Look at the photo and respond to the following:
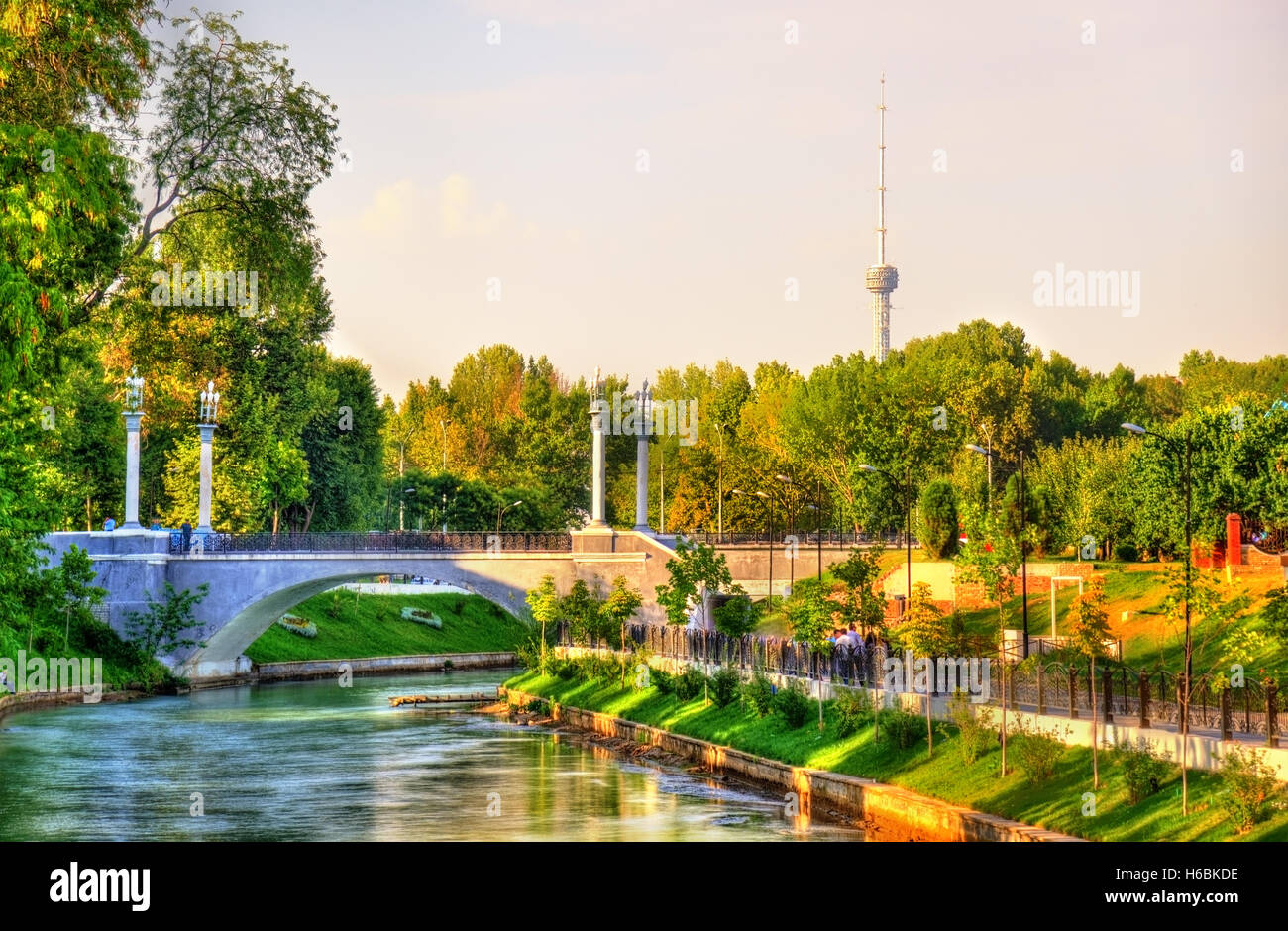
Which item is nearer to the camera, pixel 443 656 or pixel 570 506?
pixel 443 656

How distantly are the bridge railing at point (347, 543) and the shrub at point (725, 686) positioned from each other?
1048 inches

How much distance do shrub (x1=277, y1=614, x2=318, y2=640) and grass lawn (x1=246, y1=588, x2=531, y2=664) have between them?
34 cm

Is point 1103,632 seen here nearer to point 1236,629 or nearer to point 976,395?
point 1236,629

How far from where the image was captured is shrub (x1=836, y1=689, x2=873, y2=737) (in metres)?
34.0

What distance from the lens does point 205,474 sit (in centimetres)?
6706

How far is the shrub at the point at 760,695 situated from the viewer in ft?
129

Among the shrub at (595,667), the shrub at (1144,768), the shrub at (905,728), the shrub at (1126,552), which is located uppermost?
the shrub at (1126,552)

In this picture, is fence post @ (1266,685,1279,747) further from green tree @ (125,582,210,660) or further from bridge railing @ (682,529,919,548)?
green tree @ (125,582,210,660)

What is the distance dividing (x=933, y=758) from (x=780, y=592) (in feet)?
138

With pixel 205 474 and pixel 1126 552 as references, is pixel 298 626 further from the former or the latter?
pixel 1126 552

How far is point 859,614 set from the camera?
130 ft

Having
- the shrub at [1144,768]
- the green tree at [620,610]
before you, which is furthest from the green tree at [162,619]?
the shrub at [1144,768]

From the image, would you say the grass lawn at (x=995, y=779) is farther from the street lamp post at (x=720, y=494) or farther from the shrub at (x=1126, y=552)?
the street lamp post at (x=720, y=494)
